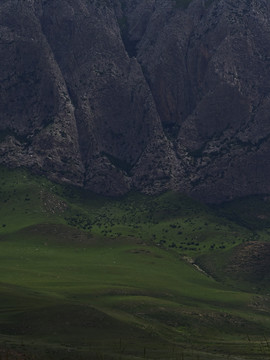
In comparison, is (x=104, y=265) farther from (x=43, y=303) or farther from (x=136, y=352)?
(x=136, y=352)

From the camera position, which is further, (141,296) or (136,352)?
(141,296)

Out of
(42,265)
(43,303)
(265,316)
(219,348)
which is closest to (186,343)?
(219,348)

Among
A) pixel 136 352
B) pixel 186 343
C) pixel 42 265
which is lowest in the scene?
pixel 42 265

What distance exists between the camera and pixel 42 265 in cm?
19288

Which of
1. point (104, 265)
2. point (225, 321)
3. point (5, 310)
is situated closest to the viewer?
point (5, 310)

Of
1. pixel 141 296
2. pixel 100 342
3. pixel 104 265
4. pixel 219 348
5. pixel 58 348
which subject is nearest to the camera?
pixel 58 348

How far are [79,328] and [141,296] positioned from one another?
52058 mm

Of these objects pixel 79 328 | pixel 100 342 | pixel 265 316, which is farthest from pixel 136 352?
pixel 265 316

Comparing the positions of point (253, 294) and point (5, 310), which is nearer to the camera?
point (5, 310)

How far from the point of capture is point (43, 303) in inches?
4695

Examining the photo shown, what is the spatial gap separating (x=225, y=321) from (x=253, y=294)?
44281mm

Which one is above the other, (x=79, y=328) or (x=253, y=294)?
(x=79, y=328)

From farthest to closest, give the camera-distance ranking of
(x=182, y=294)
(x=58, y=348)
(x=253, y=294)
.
→ (x=253, y=294)
(x=182, y=294)
(x=58, y=348)

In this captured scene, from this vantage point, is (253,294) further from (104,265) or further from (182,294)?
(104,265)
